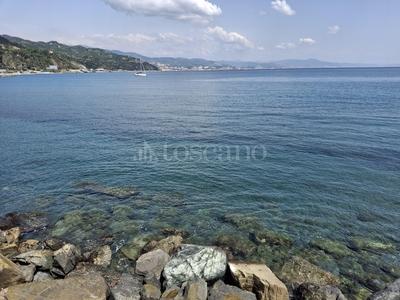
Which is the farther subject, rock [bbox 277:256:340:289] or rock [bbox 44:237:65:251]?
rock [bbox 44:237:65:251]

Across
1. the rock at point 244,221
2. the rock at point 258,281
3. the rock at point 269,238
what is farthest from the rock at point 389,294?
the rock at point 244,221

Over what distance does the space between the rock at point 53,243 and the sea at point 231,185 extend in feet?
3.79

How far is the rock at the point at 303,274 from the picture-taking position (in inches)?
557

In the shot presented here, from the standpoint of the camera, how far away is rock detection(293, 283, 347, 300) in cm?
1205

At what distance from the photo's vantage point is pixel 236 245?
1723 centimetres

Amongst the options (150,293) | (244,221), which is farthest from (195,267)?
(244,221)

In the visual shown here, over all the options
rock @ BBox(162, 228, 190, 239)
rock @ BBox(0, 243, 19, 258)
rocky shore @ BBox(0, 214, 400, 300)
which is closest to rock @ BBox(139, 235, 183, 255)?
rocky shore @ BBox(0, 214, 400, 300)

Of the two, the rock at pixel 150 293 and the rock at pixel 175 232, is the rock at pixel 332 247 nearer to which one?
the rock at pixel 175 232

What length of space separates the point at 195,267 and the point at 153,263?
224 cm

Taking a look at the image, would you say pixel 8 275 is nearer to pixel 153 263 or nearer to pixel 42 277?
pixel 42 277

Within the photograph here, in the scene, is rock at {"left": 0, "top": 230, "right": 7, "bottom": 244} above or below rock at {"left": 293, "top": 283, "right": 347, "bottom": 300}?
below

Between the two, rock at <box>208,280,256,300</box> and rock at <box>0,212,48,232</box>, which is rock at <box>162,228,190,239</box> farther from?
rock at <box>0,212,48,232</box>

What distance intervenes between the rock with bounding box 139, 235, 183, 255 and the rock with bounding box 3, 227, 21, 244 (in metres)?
8.21

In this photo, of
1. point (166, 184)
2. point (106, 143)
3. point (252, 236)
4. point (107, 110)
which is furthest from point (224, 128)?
point (107, 110)
